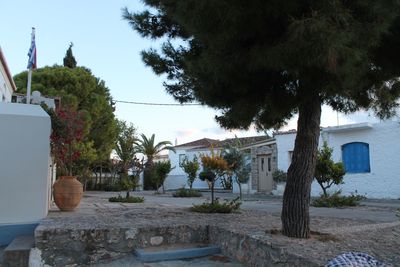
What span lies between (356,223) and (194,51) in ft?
15.6

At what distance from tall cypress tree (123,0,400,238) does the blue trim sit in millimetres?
3853

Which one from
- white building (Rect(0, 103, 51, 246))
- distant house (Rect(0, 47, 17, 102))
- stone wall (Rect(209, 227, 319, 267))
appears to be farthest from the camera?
distant house (Rect(0, 47, 17, 102))

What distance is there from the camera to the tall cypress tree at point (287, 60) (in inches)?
173

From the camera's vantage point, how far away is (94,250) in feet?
22.5

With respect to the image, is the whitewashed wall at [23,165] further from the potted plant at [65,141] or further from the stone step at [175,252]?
the stone step at [175,252]

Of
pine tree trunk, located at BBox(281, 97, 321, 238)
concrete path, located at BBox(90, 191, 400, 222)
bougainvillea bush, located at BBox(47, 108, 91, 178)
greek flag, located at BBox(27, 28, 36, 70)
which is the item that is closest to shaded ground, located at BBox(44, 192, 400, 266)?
pine tree trunk, located at BBox(281, 97, 321, 238)

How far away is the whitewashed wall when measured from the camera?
7.89m

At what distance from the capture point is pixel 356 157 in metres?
19.7

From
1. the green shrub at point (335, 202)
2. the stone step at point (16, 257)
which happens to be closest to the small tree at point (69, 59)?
the green shrub at point (335, 202)

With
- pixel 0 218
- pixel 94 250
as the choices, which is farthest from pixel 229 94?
pixel 0 218

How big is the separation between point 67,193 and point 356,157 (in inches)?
575

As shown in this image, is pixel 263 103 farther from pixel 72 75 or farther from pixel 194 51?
pixel 72 75

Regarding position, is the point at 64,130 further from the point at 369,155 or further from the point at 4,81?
the point at 369,155

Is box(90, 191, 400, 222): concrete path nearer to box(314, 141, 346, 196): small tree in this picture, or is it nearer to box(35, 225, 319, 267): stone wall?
box(314, 141, 346, 196): small tree
